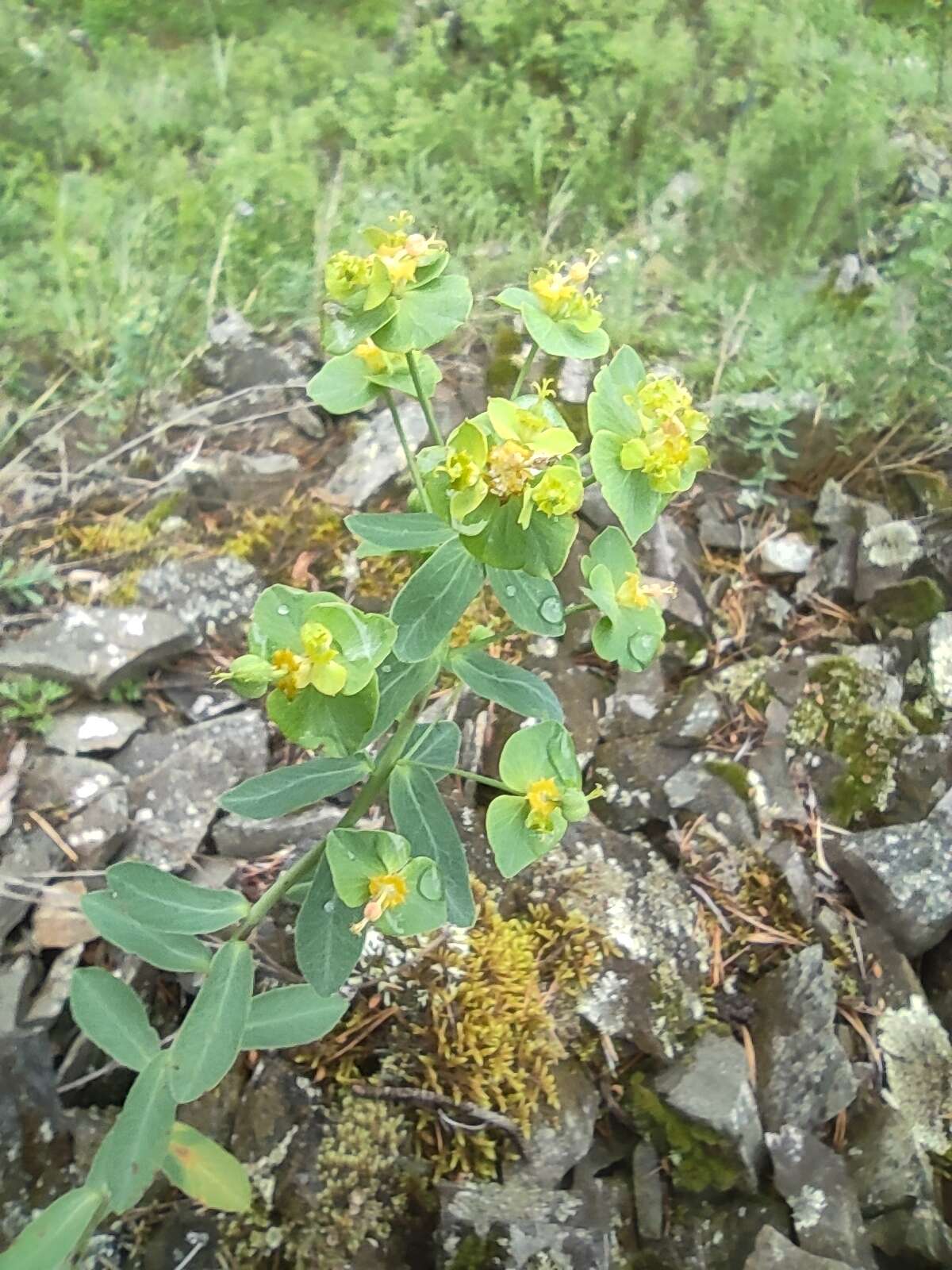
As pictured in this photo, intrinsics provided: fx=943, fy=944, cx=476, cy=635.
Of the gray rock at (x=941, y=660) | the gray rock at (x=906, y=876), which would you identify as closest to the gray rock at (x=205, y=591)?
the gray rock at (x=906, y=876)

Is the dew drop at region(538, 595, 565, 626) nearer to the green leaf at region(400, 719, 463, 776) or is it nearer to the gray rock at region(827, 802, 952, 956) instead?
the green leaf at region(400, 719, 463, 776)

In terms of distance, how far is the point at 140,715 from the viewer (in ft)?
5.88

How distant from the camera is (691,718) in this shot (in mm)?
1904

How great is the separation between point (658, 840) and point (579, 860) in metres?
0.19

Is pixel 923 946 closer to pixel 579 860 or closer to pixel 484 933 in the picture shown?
pixel 579 860

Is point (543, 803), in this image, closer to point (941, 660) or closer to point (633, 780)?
point (633, 780)

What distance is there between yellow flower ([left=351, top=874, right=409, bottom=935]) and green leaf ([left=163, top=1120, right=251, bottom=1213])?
1.88 ft

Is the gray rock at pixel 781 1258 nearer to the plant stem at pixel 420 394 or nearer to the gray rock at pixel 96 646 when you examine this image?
the plant stem at pixel 420 394

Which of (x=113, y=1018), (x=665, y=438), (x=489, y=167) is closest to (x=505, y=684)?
(x=665, y=438)

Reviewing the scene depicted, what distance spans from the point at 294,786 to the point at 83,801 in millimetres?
666

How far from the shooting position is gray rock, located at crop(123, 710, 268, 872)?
1.64 m

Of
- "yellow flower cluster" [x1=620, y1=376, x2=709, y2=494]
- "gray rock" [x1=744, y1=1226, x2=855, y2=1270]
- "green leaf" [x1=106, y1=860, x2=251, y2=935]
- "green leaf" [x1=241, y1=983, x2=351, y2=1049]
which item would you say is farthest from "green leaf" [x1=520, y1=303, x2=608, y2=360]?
"gray rock" [x1=744, y1=1226, x2=855, y2=1270]

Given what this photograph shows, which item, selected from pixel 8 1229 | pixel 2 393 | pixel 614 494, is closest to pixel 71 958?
pixel 8 1229

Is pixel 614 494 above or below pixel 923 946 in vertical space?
above
